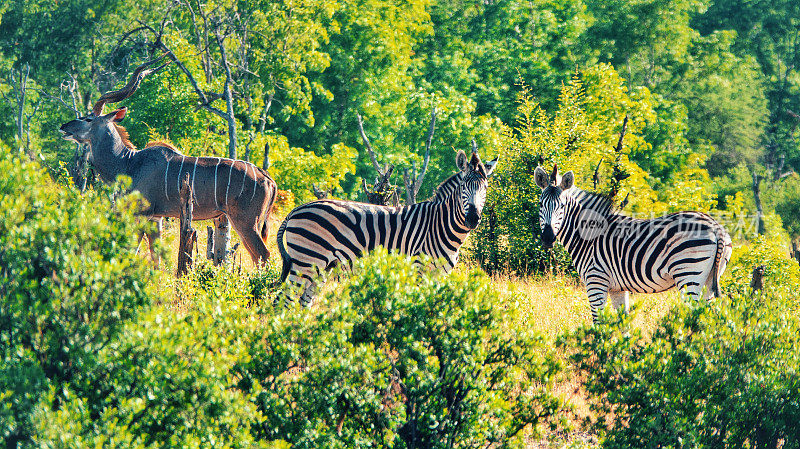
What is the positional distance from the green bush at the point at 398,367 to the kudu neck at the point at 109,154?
6443 mm

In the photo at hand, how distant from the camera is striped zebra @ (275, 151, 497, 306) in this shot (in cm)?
985

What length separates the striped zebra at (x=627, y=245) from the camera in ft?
30.4

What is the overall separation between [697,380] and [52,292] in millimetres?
4932

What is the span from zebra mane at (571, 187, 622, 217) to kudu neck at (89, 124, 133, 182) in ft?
20.9

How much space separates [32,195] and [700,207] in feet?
41.6

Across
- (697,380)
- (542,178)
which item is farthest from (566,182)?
(697,380)

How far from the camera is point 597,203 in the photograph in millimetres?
10391

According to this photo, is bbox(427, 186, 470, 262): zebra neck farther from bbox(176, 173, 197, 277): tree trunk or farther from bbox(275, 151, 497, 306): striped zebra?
bbox(176, 173, 197, 277): tree trunk

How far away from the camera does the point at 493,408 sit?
629 centimetres

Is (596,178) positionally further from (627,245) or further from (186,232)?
(186,232)

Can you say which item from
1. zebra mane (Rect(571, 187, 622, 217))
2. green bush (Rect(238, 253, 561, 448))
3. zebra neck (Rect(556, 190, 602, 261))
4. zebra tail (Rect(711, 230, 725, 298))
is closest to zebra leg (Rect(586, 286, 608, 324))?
zebra neck (Rect(556, 190, 602, 261))

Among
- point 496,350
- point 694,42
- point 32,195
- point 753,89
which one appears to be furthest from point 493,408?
point 753,89

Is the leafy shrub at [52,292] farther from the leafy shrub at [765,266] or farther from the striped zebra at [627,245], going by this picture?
the leafy shrub at [765,266]

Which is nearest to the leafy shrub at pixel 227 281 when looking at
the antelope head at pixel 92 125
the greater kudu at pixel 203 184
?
the greater kudu at pixel 203 184
